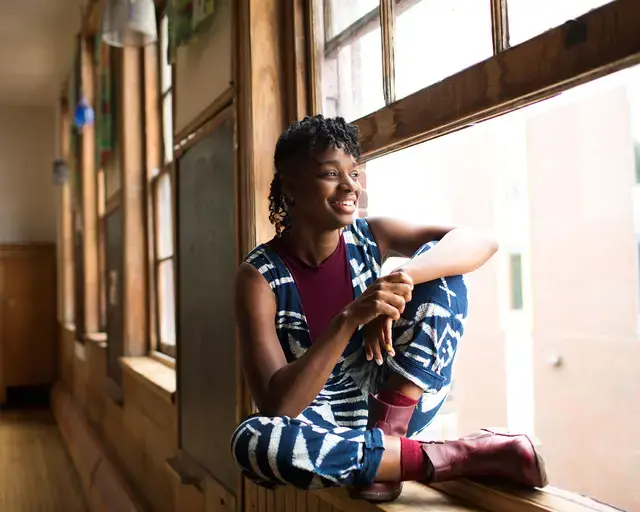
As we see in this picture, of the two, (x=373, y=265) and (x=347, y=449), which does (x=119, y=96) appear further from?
(x=347, y=449)

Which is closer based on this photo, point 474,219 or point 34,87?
point 474,219

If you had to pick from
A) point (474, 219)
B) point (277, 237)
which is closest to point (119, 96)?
point (474, 219)

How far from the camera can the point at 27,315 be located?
7059mm

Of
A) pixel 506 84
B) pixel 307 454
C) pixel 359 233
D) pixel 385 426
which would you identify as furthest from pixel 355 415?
pixel 506 84

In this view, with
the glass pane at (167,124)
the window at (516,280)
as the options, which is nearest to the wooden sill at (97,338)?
the glass pane at (167,124)

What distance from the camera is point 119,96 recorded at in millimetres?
3885

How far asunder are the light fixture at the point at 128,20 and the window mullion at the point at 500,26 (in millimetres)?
1644

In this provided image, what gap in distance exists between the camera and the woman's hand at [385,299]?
118 cm

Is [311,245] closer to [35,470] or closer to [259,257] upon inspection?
[259,257]

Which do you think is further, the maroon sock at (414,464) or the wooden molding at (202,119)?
the wooden molding at (202,119)

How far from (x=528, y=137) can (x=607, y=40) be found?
1527mm

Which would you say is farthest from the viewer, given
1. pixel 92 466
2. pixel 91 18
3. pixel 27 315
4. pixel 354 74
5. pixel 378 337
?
pixel 27 315

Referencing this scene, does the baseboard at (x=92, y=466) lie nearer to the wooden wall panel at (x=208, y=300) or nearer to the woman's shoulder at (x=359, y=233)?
the wooden wall panel at (x=208, y=300)

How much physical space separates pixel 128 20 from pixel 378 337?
179 centimetres
